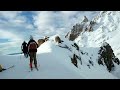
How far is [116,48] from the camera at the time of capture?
550 ft

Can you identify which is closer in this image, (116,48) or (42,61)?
(42,61)
